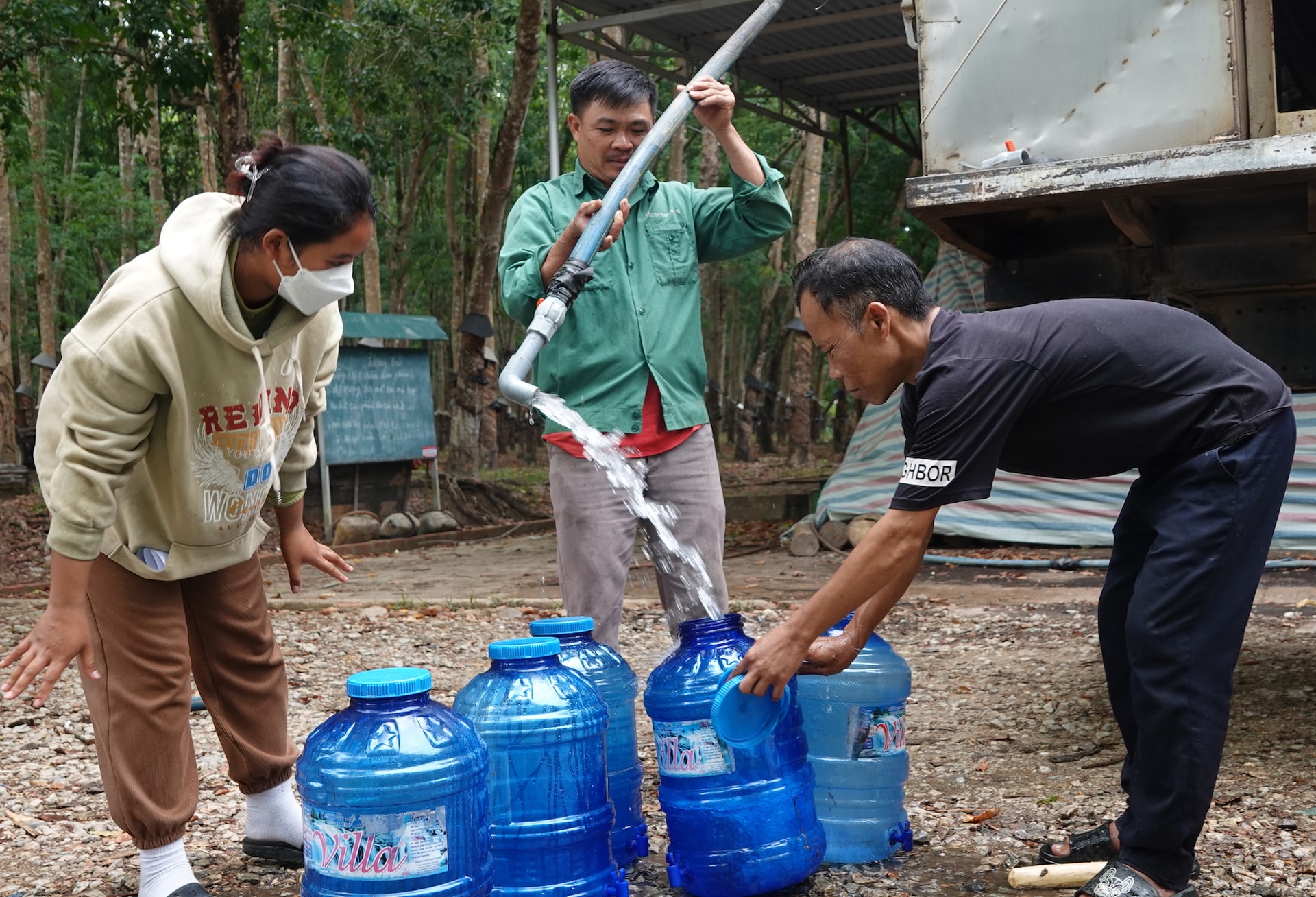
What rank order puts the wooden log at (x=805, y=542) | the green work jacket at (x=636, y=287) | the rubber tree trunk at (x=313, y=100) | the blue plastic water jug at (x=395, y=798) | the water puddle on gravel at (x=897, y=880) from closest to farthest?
the blue plastic water jug at (x=395, y=798) < the water puddle on gravel at (x=897, y=880) < the green work jacket at (x=636, y=287) < the wooden log at (x=805, y=542) < the rubber tree trunk at (x=313, y=100)

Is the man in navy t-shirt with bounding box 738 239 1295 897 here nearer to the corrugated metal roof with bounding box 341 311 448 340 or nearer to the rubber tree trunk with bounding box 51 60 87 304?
the corrugated metal roof with bounding box 341 311 448 340

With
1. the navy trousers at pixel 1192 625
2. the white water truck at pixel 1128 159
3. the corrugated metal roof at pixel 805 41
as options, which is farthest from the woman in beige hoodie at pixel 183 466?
the corrugated metal roof at pixel 805 41

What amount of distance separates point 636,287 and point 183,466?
60.1 inches

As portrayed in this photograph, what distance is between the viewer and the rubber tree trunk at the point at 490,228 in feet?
43.7

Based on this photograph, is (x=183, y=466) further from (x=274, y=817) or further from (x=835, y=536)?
(x=835, y=536)

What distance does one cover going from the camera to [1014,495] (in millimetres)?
10227

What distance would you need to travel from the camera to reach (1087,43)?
14.5ft

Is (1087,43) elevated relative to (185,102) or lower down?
lower down

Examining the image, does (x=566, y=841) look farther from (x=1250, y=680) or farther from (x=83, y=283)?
(x=83, y=283)

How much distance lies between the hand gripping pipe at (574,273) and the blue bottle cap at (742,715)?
3.73 ft

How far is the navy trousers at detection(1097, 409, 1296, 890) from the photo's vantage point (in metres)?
2.91

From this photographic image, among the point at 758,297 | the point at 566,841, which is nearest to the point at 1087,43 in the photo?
the point at 566,841

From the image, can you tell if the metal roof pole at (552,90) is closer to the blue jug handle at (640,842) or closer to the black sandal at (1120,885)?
the blue jug handle at (640,842)

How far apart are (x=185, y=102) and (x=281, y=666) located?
15026mm
